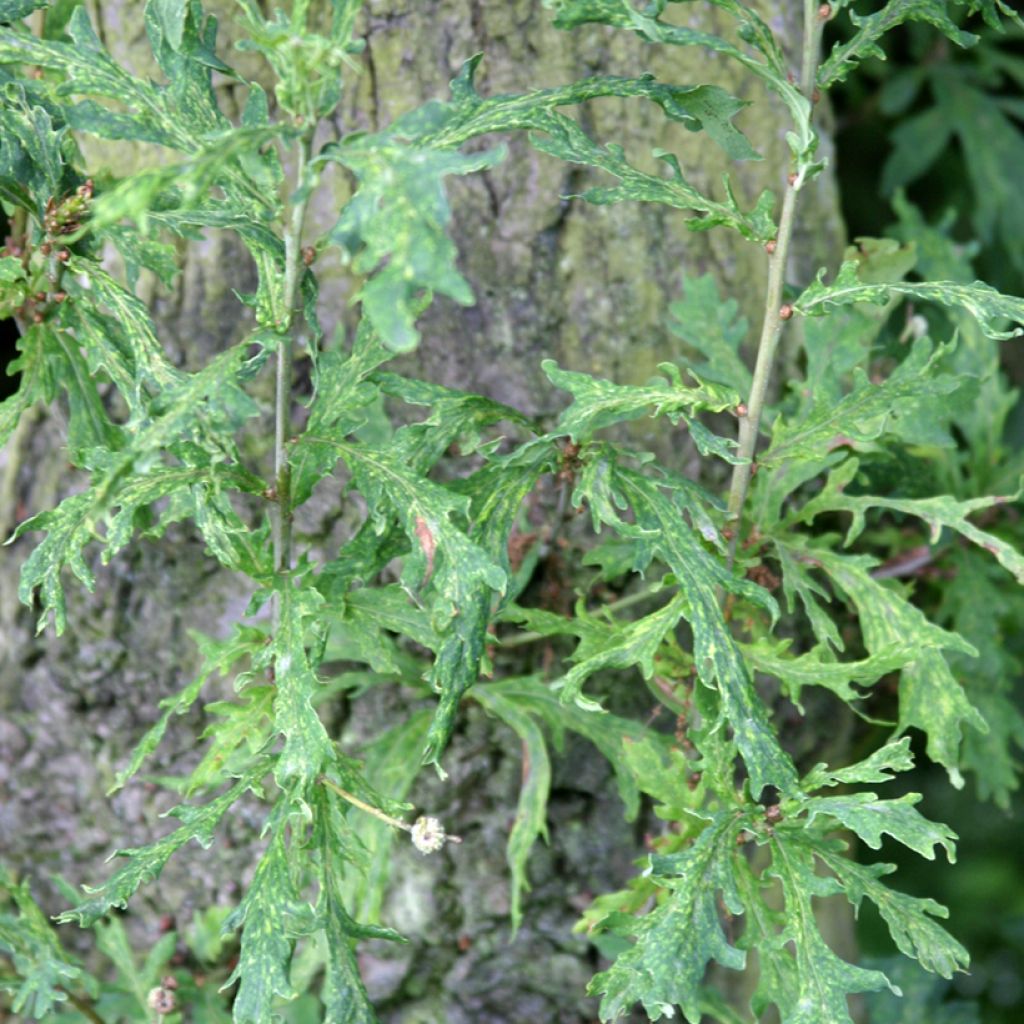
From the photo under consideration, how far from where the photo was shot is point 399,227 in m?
0.88

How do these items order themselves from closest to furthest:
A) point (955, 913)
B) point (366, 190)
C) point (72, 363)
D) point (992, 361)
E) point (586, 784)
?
point (366, 190) → point (72, 363) → point (586, 784) → point (992, 361) → point (955, 913)

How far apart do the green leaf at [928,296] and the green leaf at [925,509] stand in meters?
0.32

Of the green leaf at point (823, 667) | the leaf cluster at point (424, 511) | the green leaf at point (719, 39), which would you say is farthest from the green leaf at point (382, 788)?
the green leaf at point (719, 39)

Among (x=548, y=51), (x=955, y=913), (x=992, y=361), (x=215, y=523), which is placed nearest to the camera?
(x=215, y=523)

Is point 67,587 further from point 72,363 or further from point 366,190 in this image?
point 366,190

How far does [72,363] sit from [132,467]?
51cm

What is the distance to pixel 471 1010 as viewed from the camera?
1.87 m

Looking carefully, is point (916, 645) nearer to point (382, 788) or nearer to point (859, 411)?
A: point (859, 411)

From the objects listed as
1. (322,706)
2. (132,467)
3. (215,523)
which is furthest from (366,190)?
(322,706)

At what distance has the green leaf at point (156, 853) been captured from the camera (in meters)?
1.25

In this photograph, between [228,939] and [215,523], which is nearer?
[215,523]

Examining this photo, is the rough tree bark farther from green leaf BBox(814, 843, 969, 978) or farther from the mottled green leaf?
green leaf BBox(814, 843, 969, 978)

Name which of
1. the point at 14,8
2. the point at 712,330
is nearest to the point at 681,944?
the point at 712,330

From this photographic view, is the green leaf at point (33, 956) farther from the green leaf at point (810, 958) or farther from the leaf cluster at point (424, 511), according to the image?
the green leaf at point (810, 958)
